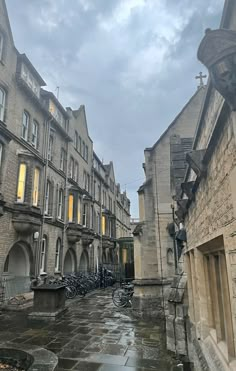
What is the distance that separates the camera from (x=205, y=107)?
3.32 meters

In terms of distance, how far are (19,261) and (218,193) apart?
13.8 metres

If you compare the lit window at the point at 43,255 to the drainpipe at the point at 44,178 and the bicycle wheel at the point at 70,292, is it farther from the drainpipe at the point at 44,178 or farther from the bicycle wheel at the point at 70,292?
the bicycle wheel at the point at 70,292

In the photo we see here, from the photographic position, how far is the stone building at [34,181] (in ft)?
41.2

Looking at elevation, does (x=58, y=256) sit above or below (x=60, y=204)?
below

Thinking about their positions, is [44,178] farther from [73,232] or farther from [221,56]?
[221,56]

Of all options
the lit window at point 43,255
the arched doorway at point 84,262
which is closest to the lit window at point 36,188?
the lit window at point 43,255

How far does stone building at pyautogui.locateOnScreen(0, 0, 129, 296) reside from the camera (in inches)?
494

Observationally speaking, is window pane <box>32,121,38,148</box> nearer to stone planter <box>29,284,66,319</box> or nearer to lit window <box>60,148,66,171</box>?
lit window <box>60,148,66,171</box>

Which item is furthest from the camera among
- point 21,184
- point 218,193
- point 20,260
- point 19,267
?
point 20,260

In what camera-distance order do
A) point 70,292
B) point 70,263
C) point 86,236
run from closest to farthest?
point 70,292
point 70,263
point 86,236

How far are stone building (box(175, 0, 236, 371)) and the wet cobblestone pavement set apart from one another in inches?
73.0

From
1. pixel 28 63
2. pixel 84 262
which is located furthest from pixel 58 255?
pixel 28 63

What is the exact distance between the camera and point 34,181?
1480cm

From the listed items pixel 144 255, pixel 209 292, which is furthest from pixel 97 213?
pixel 209 292
